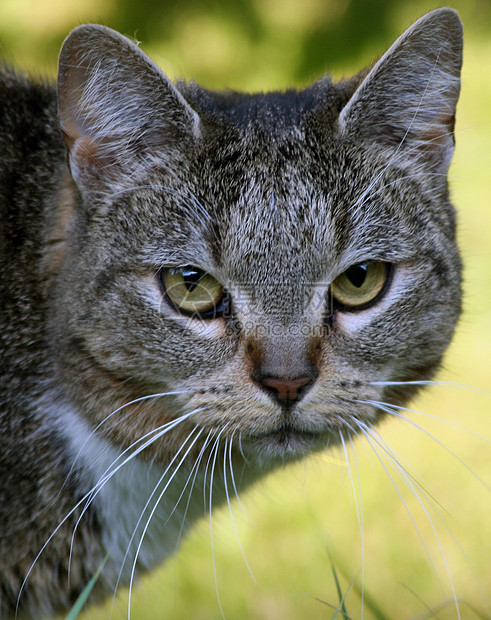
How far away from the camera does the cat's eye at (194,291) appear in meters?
2.08

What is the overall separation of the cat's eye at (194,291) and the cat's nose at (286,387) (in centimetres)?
25

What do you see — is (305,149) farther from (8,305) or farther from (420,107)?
(8,305)

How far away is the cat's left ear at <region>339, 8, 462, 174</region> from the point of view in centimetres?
218

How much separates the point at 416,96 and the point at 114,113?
83 centimetres

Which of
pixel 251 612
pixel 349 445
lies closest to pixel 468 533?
pixel 251 612

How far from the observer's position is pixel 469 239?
4559mm

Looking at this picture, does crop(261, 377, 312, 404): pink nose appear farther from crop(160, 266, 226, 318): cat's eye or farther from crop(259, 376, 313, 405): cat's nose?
crop(160, 266, 226, 318): cat's eye

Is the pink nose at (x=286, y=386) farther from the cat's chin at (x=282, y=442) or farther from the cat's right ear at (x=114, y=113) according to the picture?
the cat's right ear at (x=114, y=113)

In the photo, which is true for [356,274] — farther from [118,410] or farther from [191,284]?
[118,410]

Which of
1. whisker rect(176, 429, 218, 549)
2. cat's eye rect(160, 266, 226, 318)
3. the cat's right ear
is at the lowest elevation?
whisker rect(176, 429, 218, 549)

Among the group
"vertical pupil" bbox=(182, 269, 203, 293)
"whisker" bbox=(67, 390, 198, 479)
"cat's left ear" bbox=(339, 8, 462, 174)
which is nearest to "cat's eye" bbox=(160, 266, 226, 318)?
"vertical pupil" bbox=(182, 269, 203, 293)

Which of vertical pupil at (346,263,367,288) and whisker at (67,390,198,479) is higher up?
vertical pupil at (346,263,367,288)

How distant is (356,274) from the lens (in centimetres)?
215

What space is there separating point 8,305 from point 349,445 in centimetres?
107
